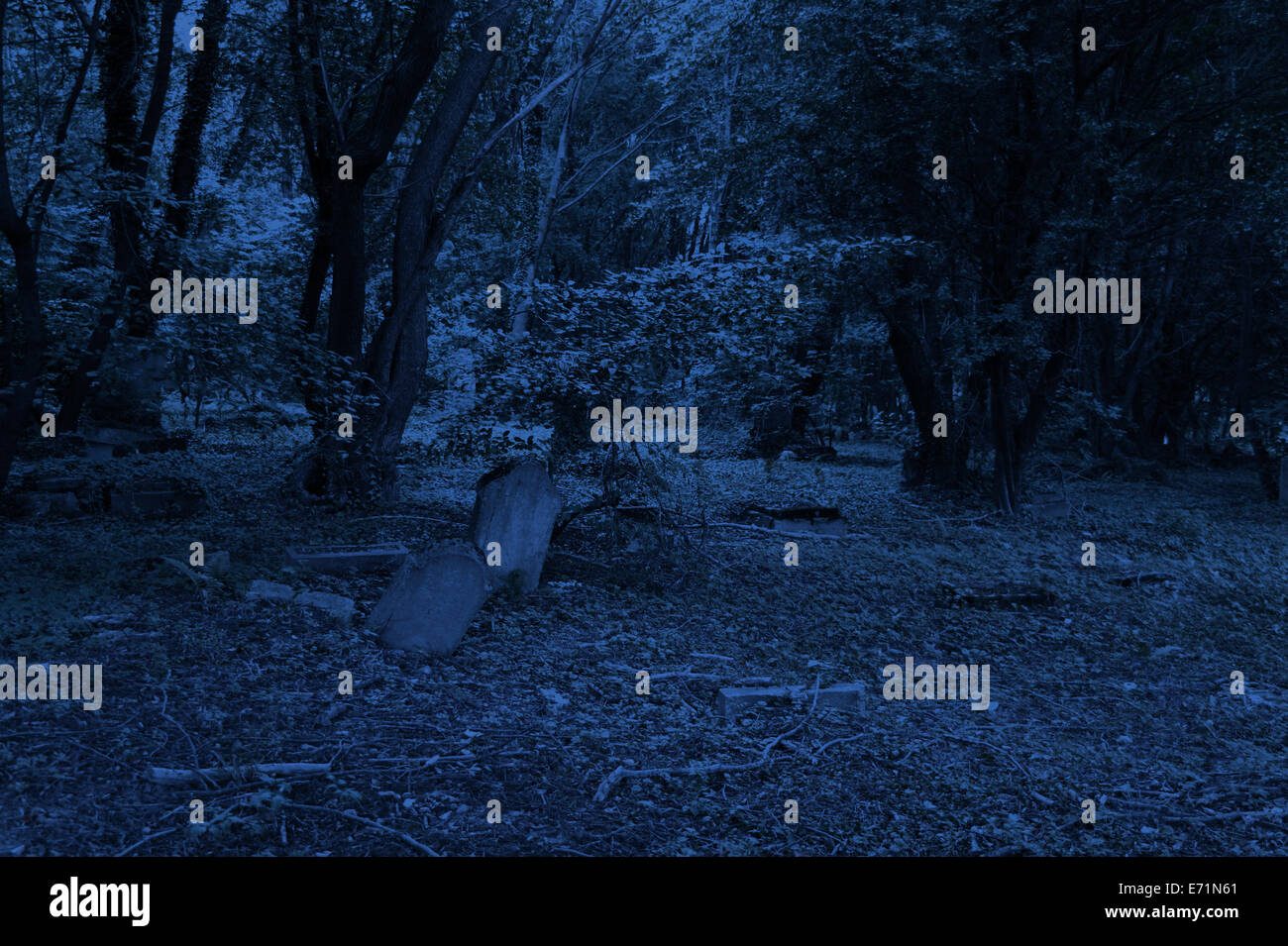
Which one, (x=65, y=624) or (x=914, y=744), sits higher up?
(x=65, y=624)

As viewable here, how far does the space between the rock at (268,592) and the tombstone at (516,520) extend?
1.45 meters

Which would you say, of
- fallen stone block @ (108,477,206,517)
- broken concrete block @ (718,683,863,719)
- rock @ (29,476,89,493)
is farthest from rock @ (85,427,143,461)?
broken concrete block @ (718,683,863,719)

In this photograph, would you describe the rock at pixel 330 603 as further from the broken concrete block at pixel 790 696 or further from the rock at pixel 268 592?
the broken concrete block at pixel 790 696

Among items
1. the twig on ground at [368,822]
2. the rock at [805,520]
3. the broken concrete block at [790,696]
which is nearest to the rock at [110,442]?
the rock at [805,520]

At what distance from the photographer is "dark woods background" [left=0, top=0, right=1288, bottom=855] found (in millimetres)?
4879

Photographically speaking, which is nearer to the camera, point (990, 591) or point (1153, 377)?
point (990, 591)

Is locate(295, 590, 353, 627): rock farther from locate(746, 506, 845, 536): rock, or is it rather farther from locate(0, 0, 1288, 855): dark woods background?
locate(746, 506, 845, 536): rock

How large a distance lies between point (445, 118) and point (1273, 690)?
9.42 meters

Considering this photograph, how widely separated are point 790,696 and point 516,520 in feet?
9.09

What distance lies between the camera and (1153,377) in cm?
2373

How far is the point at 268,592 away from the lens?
713 centimetres

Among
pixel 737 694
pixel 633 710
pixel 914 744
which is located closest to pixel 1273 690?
pixel 914 744

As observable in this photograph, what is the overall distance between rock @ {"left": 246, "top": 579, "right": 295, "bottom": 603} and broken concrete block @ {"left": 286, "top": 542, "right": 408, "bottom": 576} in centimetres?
80

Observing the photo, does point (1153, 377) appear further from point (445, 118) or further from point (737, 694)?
point (737, 694)
